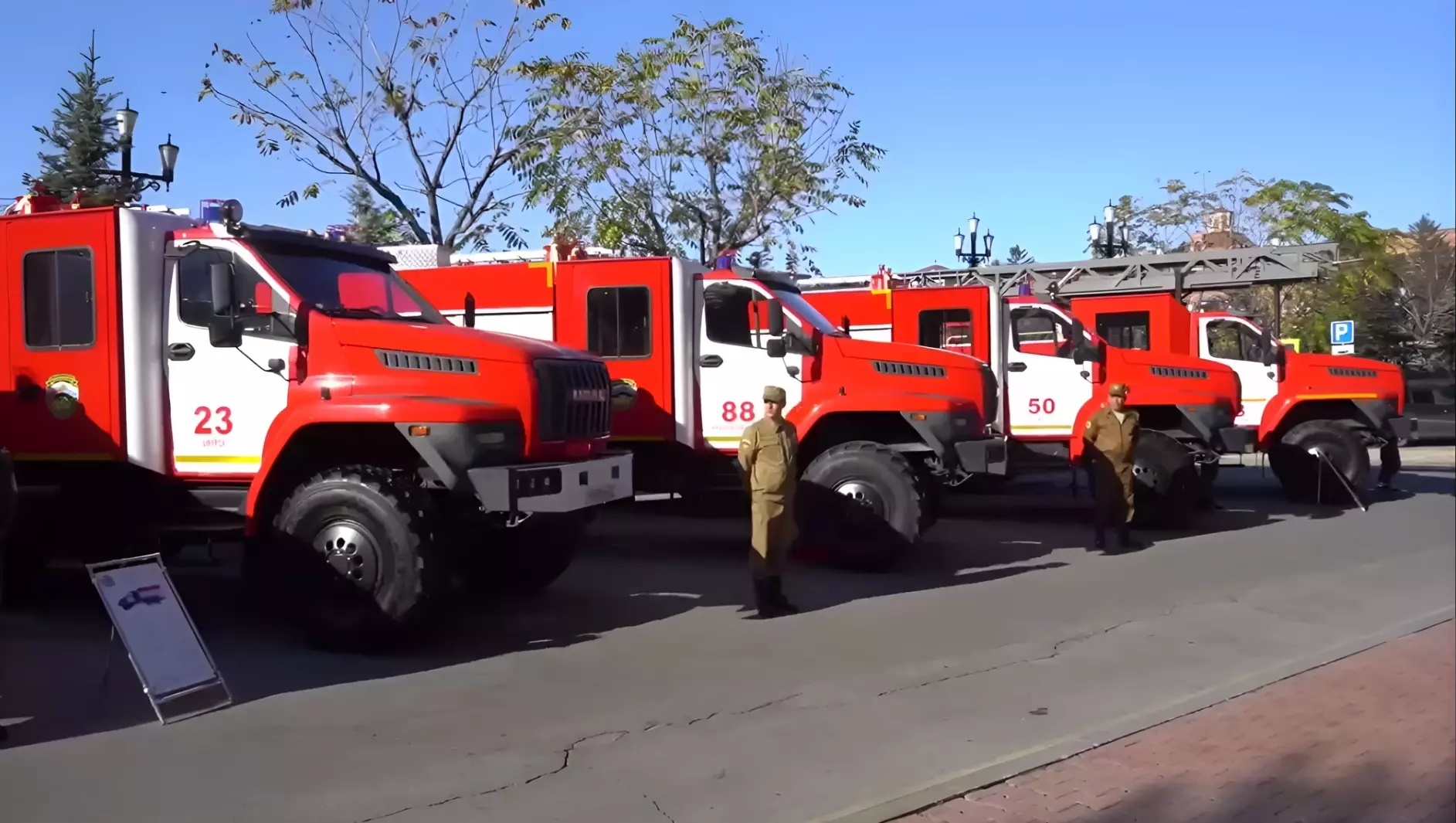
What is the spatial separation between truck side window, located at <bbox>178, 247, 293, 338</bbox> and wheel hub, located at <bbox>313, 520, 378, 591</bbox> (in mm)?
1298

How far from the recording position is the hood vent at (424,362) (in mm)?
7812

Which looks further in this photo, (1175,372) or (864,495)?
(1175,372)

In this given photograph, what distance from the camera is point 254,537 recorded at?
804 cm

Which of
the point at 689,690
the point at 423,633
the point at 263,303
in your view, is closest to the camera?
the point at 689,690

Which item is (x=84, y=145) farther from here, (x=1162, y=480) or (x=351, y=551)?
(x=1162, y=480)

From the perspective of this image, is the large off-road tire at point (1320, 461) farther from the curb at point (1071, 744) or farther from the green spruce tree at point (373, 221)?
the green spruce tree at point (373, 221)

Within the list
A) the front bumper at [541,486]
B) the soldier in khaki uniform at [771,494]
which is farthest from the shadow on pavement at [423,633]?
the front bumper at [541,486]

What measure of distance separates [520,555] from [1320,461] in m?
11.4

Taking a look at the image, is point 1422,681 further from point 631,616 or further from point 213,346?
point 213,346

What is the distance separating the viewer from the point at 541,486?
7590 mm

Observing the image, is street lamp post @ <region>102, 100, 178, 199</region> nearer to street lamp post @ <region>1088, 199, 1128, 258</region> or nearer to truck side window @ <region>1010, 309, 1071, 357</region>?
truck side window @ <region>1010, 309, 1071, 357</region>

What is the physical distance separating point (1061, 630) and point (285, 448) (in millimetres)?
5259

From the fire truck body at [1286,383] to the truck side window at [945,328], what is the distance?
225cm

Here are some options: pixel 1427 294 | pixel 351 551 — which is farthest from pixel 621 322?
pixel 1427 294
